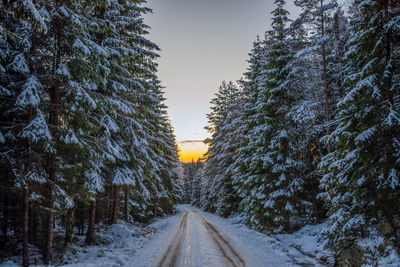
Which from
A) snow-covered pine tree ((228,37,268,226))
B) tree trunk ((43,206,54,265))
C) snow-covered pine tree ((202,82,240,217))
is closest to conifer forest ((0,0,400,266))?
tree trunk ((43,206,54,265))

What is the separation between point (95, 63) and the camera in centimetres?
1042

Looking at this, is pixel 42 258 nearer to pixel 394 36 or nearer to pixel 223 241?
pixel 223 241

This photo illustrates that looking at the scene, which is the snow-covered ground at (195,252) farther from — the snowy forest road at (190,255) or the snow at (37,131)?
the snow at (37,131)

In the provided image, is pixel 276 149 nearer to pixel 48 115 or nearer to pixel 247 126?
pixel 247 126

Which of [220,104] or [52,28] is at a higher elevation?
[220,104]

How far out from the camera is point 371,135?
752 cm

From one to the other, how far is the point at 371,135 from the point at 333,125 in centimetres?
915

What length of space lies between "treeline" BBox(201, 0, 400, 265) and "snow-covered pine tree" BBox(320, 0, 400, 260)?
3 centimetres

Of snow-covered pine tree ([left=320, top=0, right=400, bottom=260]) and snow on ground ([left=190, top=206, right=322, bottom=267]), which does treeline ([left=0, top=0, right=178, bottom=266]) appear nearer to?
snow on ground ([left=190, top=206, right=322, bottom=267])

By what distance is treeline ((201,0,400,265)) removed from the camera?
24.2 feet

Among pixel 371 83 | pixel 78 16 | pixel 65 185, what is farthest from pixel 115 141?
pixel 371 83

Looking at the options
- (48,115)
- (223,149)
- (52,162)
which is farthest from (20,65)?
(223,149)

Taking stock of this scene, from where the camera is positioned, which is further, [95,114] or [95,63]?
[95,114]

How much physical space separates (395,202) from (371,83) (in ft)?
12.9
